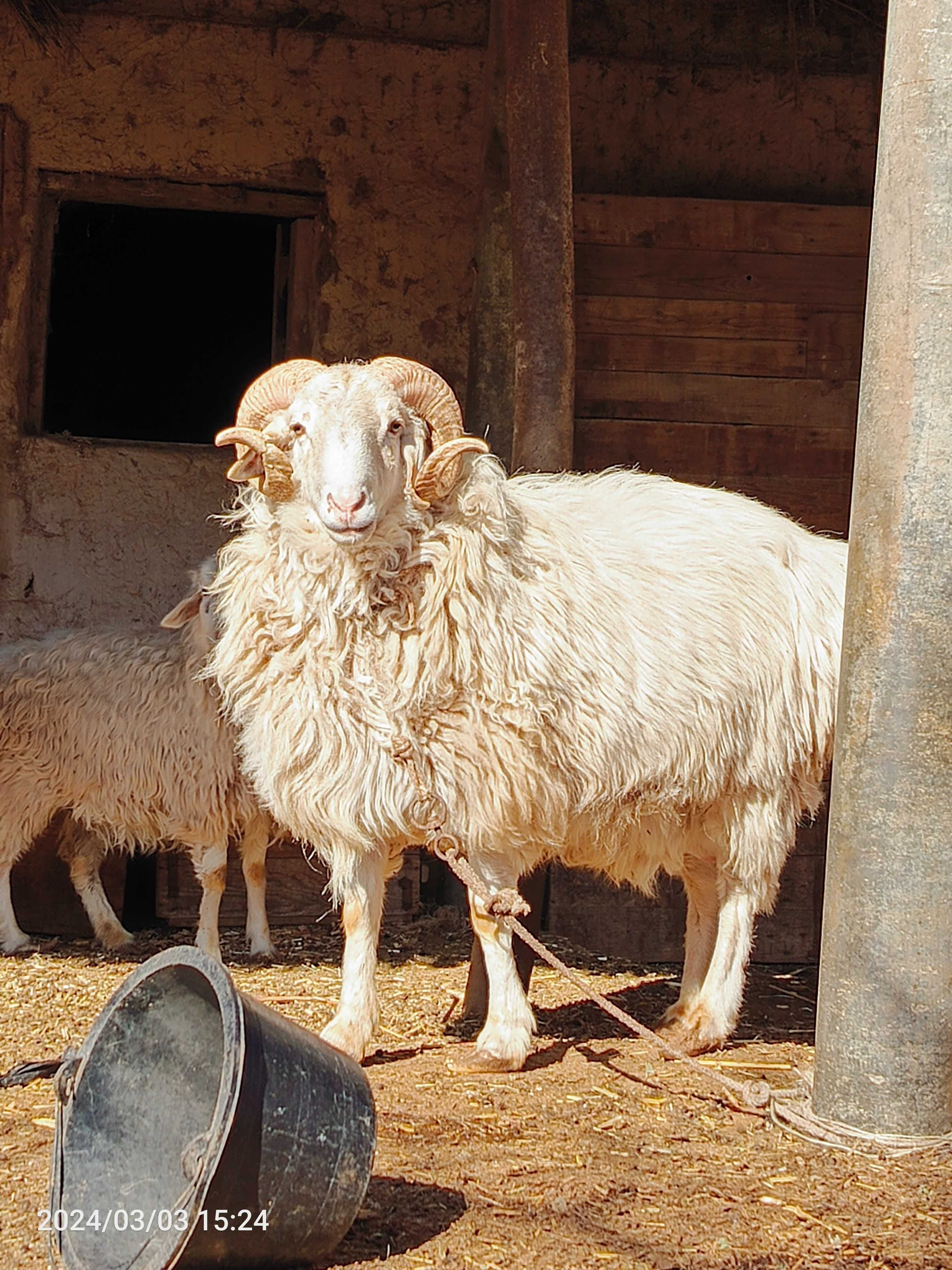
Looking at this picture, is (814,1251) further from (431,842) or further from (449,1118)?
(431,842)

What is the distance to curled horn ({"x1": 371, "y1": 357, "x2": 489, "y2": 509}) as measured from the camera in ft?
14.8

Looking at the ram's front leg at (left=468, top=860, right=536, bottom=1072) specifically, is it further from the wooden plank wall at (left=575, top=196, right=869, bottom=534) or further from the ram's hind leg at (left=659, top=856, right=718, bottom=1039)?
the wooden plank wall at (left=575, top=196, right=869, bottom=534)

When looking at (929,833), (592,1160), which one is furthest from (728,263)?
(592,1160)

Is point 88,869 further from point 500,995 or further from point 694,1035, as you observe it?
point 694,1035

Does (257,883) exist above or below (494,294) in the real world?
below

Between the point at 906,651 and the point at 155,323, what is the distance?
331 inches

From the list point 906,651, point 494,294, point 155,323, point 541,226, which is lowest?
point 906,651

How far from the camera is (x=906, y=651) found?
366cm

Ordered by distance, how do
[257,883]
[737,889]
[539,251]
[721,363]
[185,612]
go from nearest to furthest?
1. [737,889]
2. [539,251]
3. [185,612]
4. [257,883]
5. [721,363]

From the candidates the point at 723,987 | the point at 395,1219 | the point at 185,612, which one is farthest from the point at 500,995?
the point at 185,612

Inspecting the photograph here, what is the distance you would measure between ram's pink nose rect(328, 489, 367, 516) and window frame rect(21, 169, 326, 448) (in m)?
3.11

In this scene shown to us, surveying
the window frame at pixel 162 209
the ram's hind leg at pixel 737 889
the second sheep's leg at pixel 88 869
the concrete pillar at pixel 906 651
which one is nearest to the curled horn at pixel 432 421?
the concrete pillar at pixel 906 651

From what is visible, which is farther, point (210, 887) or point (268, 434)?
point (210, 887)

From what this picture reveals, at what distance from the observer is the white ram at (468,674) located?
14.8ft
